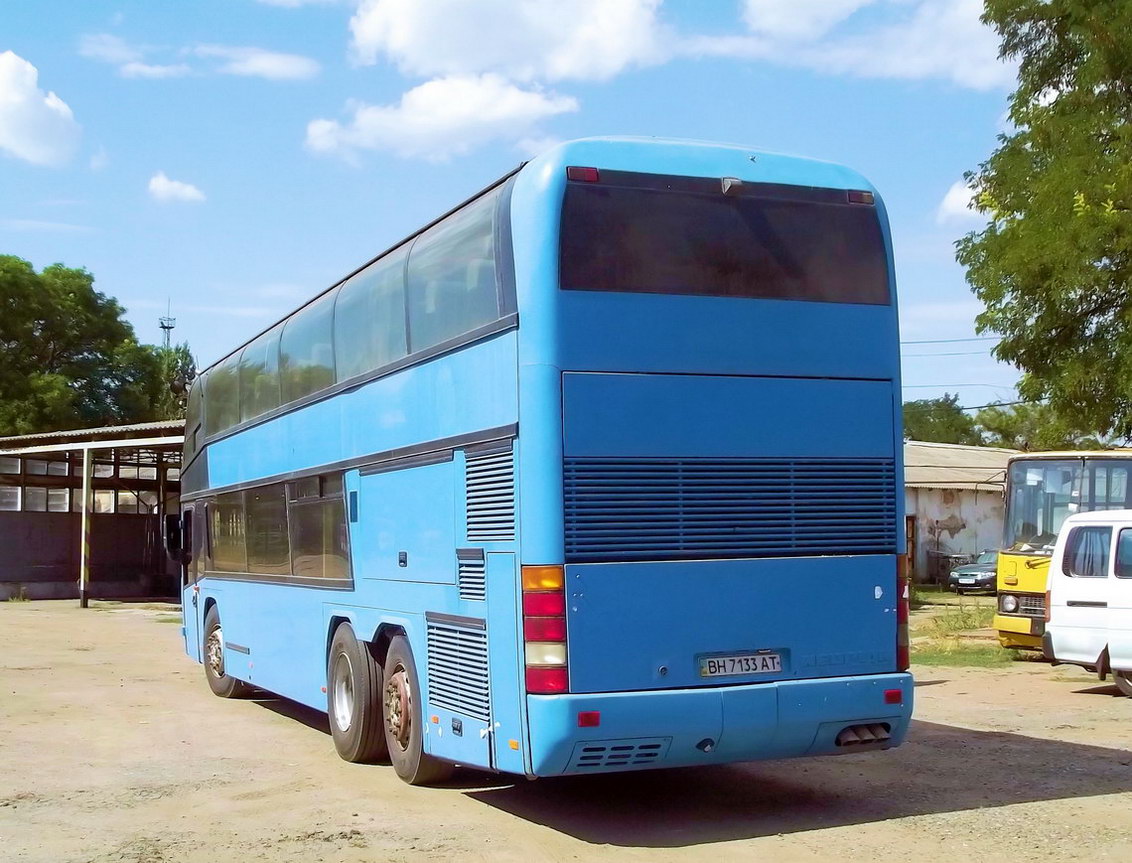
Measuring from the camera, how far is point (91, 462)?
3628cm

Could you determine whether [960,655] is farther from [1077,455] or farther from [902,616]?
[902,616]

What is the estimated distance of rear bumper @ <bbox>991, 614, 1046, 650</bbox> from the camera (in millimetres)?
17703

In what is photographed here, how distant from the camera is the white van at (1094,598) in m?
14.4

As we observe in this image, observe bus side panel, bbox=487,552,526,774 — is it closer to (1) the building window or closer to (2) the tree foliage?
(1) the building window

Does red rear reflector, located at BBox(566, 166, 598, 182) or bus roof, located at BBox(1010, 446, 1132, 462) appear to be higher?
red rear reflector, located at BBox(566, 166, 598, 182)

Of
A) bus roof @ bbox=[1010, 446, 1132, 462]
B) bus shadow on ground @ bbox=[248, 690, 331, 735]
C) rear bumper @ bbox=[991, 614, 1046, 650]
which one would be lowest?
bus shadow on ground @ bbox=[248, 690, 331, 735]

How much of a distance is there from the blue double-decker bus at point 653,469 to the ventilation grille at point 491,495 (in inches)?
0.8

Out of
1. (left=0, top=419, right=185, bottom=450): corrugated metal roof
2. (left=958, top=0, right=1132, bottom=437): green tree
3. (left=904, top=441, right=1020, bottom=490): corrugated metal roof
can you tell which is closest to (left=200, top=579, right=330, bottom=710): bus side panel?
(left=958, top=0, right=1132, bottom=437): green tree

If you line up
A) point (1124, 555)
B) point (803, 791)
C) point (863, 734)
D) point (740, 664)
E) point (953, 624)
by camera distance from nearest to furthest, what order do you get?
point (740, 664), point (863, 734), point (803, 791), point (1124, 555), point (953, 624)

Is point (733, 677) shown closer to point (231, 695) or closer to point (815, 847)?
point (815, 847)

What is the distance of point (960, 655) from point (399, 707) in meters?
12.4

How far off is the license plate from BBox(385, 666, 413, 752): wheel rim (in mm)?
2531

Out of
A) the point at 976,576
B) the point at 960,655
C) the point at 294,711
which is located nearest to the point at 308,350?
the point at 294,711

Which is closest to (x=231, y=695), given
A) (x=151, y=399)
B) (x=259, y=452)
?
(x=259, y=452)
